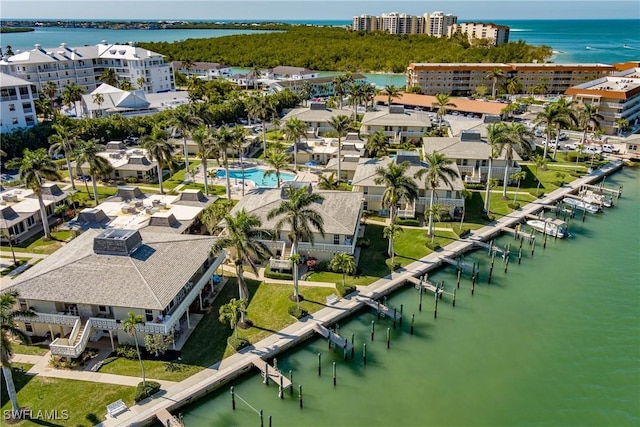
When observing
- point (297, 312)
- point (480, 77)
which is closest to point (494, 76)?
point (480, 77)

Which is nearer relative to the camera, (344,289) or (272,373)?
(272,373)

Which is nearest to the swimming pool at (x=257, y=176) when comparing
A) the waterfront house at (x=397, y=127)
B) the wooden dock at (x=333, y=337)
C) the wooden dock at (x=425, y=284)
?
the waterfront house at (x=397, y=127)

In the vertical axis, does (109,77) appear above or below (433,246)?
above

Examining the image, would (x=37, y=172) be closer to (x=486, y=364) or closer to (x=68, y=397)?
(x=68, y=397)

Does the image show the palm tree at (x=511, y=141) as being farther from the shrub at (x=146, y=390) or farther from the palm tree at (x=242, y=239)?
the shrub at (x=146, y=390)

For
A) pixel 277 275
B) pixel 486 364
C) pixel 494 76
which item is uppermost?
pixel 494 76

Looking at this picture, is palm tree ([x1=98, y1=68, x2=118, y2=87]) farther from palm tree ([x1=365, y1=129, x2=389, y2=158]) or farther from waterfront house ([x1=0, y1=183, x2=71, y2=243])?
palm tree ([x1=365, y1=129, x2=389, y2=158])

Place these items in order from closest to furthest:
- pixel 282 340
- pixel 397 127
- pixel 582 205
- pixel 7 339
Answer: pixel 7 339 → pixel 282 340 → pixel 582 205 → pixel 397 127

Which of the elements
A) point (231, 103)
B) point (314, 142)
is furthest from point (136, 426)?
point (231, 103)
